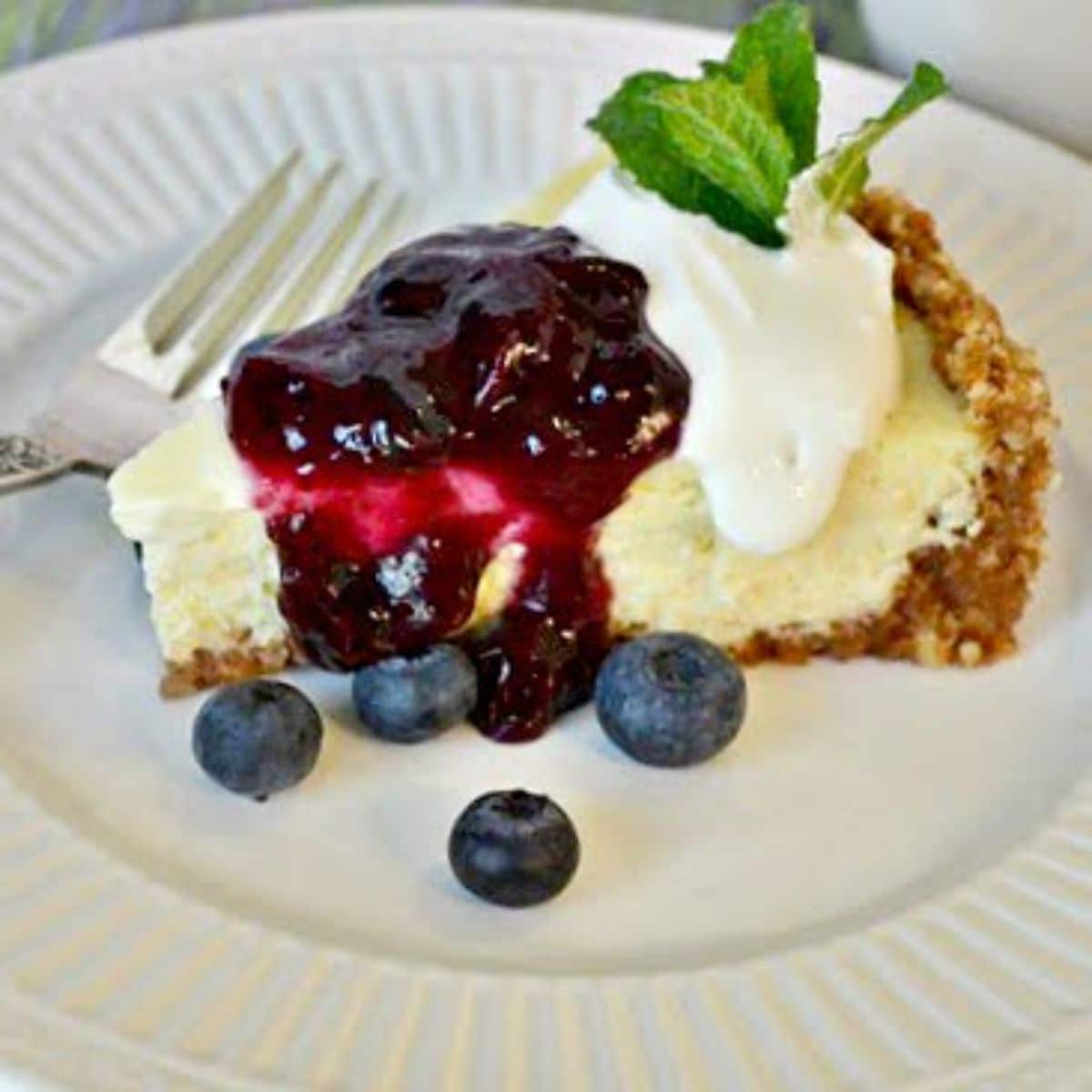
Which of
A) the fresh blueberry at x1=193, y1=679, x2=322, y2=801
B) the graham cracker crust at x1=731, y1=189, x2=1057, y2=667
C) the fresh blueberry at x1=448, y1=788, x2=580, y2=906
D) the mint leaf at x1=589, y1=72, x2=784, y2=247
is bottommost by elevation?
the fresh blueberry at x1=193, y1=679, x2=322, y2=801

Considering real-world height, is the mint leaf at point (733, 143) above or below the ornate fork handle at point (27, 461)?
above

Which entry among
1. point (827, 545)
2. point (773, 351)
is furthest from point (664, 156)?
point (827, 545)

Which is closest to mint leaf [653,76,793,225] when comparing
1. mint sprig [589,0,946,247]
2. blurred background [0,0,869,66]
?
mint sprig [589,0,946,247]

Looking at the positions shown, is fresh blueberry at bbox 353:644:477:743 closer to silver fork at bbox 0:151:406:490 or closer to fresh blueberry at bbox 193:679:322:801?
fresh blueberry at bbox 193:679:322:801

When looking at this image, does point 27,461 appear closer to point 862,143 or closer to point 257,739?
point 257,739

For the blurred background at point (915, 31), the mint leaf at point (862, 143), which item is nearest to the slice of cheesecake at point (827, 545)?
the mint leaf at point (862, 143)

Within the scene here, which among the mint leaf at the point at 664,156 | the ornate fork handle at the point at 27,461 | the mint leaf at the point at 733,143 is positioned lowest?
the ornate fork handle at the point at 27,461

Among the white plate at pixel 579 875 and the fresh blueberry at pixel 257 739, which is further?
the fresh blueberry at pixel 257 739

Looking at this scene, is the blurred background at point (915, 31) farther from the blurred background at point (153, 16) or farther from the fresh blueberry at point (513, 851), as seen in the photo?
the fresh blueberry at point (513, 851)
